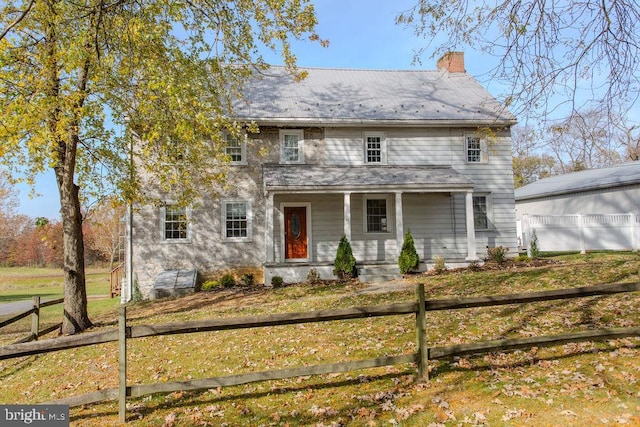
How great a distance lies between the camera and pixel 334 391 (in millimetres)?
5086

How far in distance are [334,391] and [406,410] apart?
998 millimetres

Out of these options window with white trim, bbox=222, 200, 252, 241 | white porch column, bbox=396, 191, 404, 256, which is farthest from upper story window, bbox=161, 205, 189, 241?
white porch column, bbox=396, 191, 404, 256

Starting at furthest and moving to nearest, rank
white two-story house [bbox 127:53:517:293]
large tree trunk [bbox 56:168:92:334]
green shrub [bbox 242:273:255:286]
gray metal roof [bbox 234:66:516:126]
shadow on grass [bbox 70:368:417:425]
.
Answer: gray metal roof [bbox 234:66:516:126] → green shrub [bbox 242:273:255:286] → white two-story house [bbox 127:53:517:293] → large tree trunk [bbox 56:168:92:334] → shadow on grass [bbox 70:368:417:425]

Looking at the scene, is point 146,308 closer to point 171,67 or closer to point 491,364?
point 171,67

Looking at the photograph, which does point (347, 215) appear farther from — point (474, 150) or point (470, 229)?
point (474, 150)

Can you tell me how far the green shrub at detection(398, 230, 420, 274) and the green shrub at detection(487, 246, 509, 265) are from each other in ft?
11.2

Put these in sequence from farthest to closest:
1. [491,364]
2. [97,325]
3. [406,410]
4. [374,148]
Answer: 1. [374,148]
2. [97,325]
3. [491,364]
4. [406,410]

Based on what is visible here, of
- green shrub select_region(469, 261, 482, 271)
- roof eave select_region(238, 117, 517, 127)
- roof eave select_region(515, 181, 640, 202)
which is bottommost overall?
green shrub select_region(469, 261, 482, 271)

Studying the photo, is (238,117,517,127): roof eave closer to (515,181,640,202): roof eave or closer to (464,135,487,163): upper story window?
(464,135,487,163): upper story window

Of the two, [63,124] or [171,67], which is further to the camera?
[171,67]

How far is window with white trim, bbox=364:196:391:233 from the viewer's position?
1652cm

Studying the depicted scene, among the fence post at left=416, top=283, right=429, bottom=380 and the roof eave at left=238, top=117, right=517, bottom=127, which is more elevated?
the roof eave at left=238, top=117, right=517, bottom=127

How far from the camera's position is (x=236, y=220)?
16141 mm

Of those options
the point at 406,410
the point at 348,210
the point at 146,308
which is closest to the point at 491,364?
the point at 406,410
